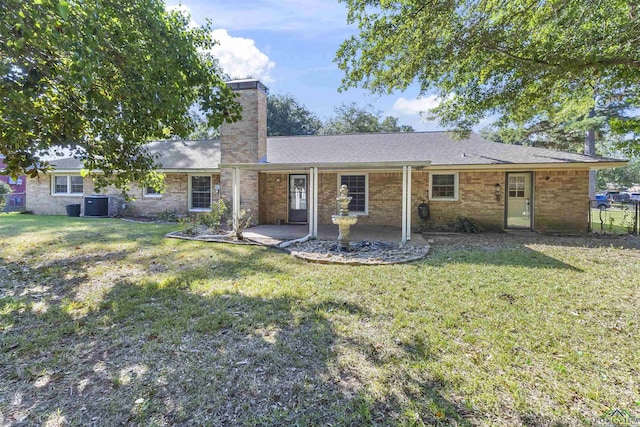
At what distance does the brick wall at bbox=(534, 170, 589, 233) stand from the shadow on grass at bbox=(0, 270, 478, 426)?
34.2 ft

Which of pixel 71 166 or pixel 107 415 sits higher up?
pixel 71 166

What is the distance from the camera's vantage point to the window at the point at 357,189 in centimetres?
1321

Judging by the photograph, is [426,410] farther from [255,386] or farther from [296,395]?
[255,386]

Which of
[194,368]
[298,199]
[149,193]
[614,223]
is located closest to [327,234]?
[298,199]

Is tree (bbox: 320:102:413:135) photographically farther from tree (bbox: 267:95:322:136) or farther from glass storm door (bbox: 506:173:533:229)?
glass storm door (bbox: 506:173:533:229)

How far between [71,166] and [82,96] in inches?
521

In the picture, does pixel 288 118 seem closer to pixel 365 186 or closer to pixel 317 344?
pixel 365 186

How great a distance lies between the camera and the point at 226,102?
527 cm

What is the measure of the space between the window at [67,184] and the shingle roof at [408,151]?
966cm

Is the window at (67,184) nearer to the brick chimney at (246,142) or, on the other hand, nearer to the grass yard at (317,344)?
the brick chimney at (246,142)

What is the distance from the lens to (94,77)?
4332 mm

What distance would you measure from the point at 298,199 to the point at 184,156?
627 cm

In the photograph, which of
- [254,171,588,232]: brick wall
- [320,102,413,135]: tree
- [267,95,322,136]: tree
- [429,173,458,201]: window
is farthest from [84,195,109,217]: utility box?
[320,102,413,135]: tree

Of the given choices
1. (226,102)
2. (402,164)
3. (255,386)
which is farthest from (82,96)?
(402,164)
